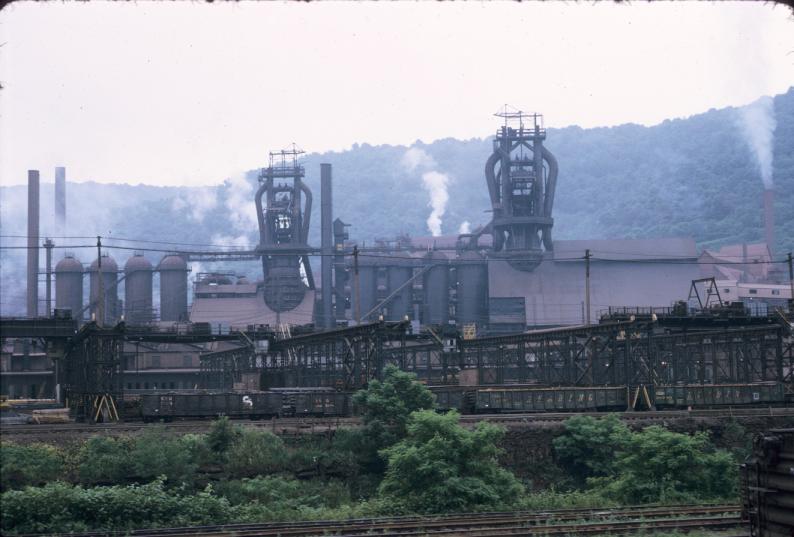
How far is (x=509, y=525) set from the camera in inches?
893

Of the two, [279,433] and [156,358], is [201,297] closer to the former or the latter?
[156,358]

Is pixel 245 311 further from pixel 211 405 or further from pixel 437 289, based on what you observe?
pixel 211 405

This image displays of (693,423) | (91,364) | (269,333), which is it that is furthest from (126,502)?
(269,333)

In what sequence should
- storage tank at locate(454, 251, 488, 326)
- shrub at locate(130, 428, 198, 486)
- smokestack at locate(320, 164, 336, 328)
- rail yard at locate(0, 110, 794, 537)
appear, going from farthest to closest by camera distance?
smokestack at locate(320, 164, 336, 328)
storage tank at locate(454, 251, 488, 326)
shrub at locate(130, 428, 198, 486)
rail yard at locate(0, 110, 794, 537)

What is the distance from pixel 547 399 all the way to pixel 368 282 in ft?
211

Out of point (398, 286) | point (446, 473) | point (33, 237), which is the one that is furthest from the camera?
point (398, 286)

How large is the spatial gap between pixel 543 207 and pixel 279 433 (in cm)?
7323

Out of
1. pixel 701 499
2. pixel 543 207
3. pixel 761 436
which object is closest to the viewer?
pixel 761 436

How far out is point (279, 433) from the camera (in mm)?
36469

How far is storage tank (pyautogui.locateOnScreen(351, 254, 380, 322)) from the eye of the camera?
10881 centimetres

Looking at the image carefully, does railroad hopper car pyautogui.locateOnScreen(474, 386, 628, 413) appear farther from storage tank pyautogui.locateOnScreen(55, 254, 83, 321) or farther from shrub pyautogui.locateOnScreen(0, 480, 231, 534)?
storage tank pyautogui.locateOnScreen(55, 254, 83, 321)

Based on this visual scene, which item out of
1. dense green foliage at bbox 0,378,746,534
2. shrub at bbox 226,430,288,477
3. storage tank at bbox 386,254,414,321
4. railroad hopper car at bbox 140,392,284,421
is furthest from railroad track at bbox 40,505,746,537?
storage tank at bbox 386,254,414,321

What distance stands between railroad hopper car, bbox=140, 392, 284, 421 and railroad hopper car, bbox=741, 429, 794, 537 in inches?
1251

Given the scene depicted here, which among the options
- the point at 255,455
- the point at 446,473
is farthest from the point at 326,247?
the point at 446,473
